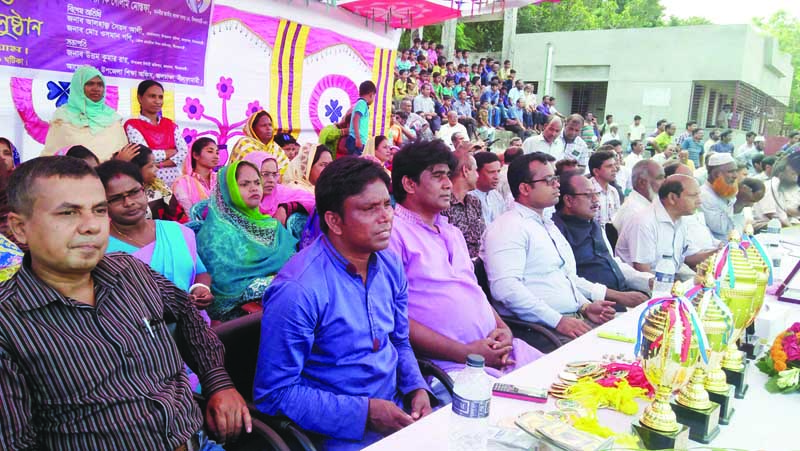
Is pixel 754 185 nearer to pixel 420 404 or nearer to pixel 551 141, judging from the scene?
pixel 551 141

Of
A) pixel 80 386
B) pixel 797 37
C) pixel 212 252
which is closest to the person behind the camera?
pixel 80 386

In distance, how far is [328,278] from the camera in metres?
1.96

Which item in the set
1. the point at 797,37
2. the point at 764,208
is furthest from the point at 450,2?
the point at 797,37

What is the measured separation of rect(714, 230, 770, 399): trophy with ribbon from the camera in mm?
1786

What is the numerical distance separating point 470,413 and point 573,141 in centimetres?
674

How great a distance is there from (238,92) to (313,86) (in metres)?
1.16

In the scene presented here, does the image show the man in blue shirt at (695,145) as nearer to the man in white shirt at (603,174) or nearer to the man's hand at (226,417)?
the man in white shirt at (603,174)

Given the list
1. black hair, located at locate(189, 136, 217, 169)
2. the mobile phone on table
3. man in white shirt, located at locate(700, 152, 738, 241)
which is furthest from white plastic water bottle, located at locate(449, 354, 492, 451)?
man in white shirt, located at locate(700, 152, 738, 241)

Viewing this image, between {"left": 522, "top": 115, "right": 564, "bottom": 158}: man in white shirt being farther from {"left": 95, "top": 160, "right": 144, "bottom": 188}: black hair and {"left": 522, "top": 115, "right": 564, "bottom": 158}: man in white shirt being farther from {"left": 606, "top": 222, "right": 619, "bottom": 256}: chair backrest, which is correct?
{"left": 95, "top": 160, "right": 144, "bottom": 188}: black hair

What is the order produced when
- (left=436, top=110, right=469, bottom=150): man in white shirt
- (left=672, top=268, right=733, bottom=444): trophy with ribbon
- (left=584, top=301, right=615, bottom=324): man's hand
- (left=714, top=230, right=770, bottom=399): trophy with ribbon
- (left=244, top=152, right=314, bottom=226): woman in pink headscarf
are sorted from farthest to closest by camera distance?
1. (left=436, top=110, right=469, bottom=150): man in white shirt
2. (left=244, top=152, right=314, bottom=226): woman in pink headscarf
3. (left=584, top=301, right=615, bottom=324): man's hand
4. (left=714, top=230, right=770, bottom=399): trophy with ribbon
5. (left=672, top=268, right=733, bottom=444): trophy with ribbon

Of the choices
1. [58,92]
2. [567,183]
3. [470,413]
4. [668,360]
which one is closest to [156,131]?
[58,92]

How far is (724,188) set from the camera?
5441 mm

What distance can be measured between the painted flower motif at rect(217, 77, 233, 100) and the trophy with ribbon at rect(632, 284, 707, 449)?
18.8ft

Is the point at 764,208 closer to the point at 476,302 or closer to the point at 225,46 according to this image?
the point at 476,302
